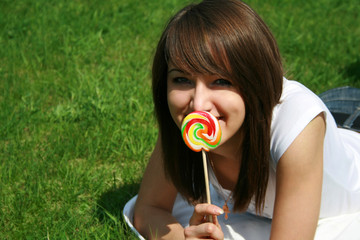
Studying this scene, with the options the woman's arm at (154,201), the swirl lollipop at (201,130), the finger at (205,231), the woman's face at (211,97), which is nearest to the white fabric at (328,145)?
the woman's face at (211,97)

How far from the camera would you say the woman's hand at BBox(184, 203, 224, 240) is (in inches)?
79.7

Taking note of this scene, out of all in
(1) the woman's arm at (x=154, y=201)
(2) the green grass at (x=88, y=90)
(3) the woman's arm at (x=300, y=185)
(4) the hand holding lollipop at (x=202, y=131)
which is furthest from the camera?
(2) the green grass at (x=88, y=90)

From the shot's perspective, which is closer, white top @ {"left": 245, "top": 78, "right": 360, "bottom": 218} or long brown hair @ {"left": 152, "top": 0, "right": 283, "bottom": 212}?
long brown hair @ {"left": 152, "top": 0, "right": 283, "bottom": 212}

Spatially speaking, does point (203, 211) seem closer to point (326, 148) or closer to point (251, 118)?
point (251, 118)

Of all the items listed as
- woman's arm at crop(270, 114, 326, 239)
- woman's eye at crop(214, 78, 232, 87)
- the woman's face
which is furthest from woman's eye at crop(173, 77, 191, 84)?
woman's arm at crop(270, 114, 326, 239)

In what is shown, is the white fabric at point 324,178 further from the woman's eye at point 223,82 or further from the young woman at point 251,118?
the woman's eye at point 223,82

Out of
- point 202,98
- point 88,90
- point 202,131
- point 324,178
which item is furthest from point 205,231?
point 88,90

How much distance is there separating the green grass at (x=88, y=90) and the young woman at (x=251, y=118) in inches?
30.8

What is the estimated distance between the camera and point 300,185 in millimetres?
2121

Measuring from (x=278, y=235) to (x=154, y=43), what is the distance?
3.25m

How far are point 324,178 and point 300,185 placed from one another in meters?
0.34

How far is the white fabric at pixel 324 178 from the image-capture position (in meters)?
2.12

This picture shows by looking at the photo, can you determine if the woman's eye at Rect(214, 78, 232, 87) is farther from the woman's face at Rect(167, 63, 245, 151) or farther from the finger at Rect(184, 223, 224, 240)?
the finger at Rect(184, 223, 224, 240)

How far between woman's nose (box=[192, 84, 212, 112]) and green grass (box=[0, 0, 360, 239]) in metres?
1.00
